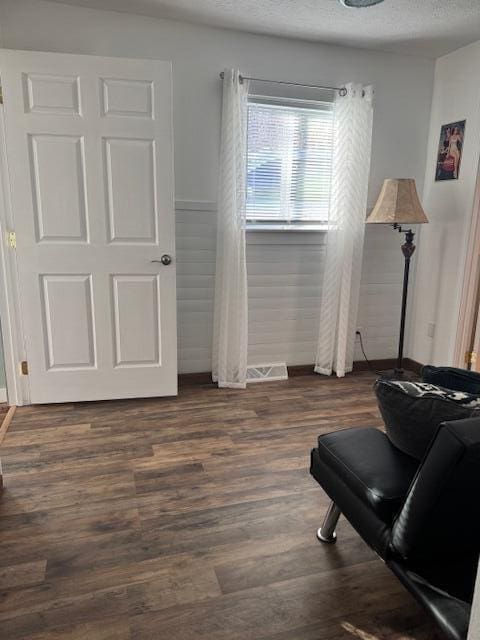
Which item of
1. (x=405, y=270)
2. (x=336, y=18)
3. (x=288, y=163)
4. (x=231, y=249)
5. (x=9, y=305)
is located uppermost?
(x=336, y=18)

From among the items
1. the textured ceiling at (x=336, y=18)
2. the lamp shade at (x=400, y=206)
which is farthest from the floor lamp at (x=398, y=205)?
the textured ceiling at (x=336, y=18)

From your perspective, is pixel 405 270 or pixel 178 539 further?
pixel 405 270

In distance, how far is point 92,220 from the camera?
2785mm

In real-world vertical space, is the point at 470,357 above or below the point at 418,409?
below

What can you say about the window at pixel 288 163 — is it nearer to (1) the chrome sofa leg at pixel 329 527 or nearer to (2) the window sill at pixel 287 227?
(2) the window sill at pixel 287 227

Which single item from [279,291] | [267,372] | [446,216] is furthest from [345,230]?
[267,372]

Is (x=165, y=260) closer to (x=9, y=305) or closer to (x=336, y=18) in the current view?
(x=9, y=305)

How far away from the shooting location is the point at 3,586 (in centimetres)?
158

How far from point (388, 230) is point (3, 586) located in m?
3.33

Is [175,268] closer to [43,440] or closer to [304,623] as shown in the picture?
[43,440]

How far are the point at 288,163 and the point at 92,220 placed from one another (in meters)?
1.47

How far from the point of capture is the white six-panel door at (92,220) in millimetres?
2609

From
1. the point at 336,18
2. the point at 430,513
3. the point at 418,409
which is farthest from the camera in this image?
the point at 336,18

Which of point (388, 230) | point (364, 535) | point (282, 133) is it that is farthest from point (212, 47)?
point (364, 535)
